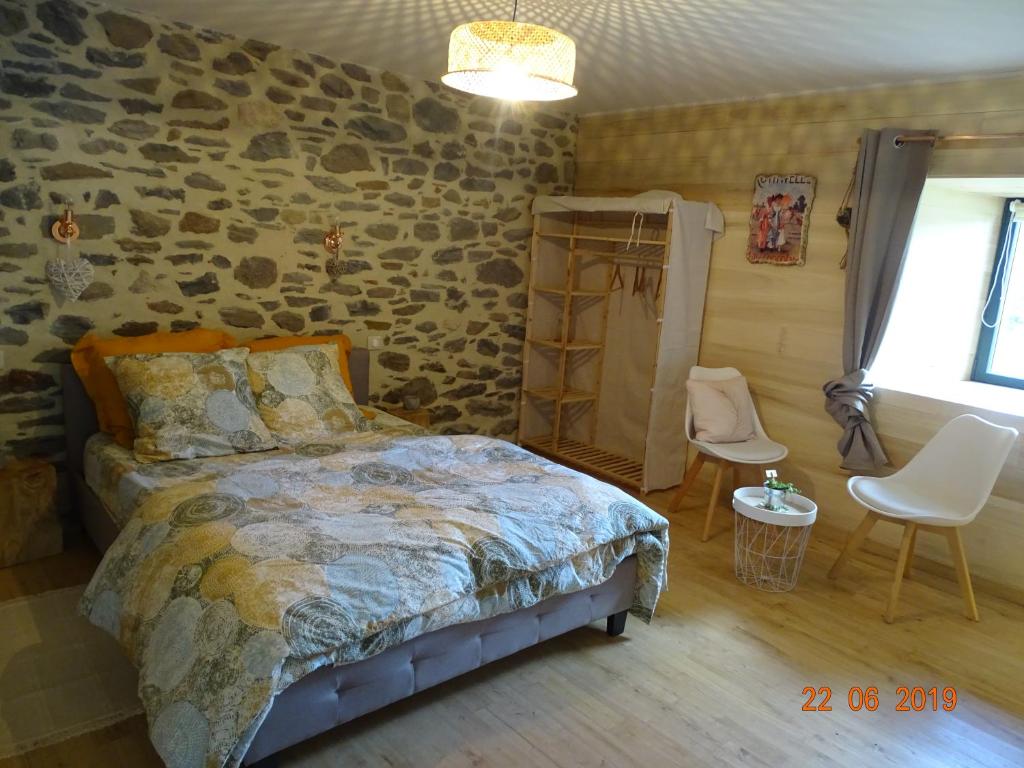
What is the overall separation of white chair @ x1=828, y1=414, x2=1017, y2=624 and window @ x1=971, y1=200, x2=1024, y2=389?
3.00 feet

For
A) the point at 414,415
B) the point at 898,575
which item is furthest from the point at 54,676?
the point at 898,575

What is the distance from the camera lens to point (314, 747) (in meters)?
2.22

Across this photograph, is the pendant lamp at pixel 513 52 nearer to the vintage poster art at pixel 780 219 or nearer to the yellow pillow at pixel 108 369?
the yellow pillow at pixel 108 369

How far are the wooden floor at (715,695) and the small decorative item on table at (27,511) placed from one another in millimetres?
88

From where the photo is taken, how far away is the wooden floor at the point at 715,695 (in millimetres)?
2254

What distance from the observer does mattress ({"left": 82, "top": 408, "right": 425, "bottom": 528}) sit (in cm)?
279

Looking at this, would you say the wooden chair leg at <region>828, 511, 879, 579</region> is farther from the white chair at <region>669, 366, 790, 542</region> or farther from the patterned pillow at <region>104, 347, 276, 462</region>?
the patterned pillow at <region>104, 347, 276, 462</region>

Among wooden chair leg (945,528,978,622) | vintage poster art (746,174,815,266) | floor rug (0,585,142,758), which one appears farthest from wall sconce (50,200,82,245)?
wooden chair leg (945,528,978,622)

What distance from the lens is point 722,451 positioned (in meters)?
3.90

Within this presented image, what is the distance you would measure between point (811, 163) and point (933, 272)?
855 mm

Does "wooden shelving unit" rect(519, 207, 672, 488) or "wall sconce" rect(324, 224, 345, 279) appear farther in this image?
"wooden shelving unit" rect(519, 207, 672, 488)

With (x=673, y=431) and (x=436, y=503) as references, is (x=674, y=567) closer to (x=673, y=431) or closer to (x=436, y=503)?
(x=673, y=431)

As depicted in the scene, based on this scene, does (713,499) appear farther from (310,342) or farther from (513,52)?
(513,52)
